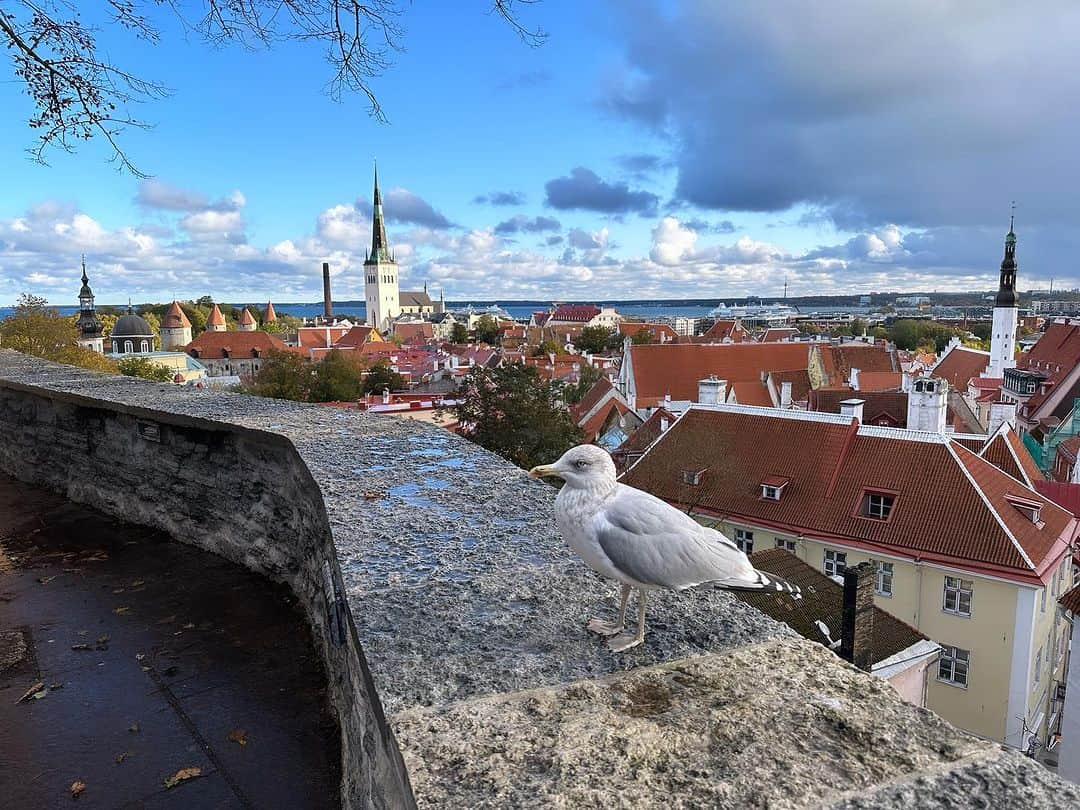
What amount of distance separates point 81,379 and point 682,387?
32462mm

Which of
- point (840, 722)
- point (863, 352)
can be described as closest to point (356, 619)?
point (840, 722)

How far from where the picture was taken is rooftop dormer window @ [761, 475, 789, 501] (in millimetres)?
15391

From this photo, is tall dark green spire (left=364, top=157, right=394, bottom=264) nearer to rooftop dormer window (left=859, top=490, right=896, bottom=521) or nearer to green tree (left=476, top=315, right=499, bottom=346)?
green tree (left=476, top=315, right=499, bottom=346)

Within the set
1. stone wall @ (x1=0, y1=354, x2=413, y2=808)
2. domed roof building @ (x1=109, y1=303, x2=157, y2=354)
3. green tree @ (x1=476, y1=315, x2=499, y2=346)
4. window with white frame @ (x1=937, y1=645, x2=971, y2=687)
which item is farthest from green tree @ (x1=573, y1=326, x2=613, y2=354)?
stone wall @ (x1=0, y1=354, x2=413, y2=808)

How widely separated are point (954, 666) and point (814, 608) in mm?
5972

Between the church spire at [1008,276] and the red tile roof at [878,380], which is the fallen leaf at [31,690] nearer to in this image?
the red tile roof at [878,380]

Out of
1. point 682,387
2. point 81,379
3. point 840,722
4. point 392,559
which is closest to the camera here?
point 840,722

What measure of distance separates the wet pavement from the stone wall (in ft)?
0.46

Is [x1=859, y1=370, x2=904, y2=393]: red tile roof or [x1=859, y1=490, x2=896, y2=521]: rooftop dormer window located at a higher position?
[x1=859, y1=370, x2=904, y2=393]: red tile roof

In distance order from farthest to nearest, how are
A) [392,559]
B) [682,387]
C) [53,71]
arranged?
[682,387] → [53,71] → [392,559]

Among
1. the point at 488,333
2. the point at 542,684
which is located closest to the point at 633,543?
the point at 542,684

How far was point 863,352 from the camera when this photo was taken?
38750mm

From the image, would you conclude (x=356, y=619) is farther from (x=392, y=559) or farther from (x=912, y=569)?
(x=912, y=569)

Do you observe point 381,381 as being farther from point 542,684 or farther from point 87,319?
point 542,684
